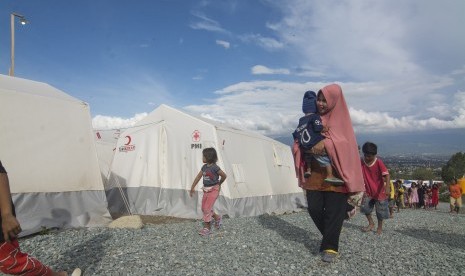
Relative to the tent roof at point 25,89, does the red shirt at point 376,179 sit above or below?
below

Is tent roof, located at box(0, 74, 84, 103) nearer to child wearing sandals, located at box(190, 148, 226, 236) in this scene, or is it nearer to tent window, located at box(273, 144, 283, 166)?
child wearing sandals, located at box(190, 148, 226, 236)

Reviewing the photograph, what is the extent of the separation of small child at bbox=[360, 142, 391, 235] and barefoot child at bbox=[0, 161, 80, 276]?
6.96 metres

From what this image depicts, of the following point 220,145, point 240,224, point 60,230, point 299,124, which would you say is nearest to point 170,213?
point 220,145

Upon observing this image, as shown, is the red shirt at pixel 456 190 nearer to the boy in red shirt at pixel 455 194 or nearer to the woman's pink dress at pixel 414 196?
the boy in red shirt at pixel 455 194

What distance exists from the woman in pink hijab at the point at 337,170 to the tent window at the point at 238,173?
22.7 feet

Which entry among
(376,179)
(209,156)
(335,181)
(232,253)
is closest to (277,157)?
(376,179)

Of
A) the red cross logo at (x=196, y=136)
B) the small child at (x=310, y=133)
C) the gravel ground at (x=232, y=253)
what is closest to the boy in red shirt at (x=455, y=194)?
the gravel ground at (x=232, y=253)

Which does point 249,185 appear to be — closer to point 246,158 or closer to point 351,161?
point 246,158

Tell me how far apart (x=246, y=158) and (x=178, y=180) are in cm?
260

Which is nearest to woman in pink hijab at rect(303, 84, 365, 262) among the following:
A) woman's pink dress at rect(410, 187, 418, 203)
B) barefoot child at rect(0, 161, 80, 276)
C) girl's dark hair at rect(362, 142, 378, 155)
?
barefoot child at rect(0, 161, 80, 276)

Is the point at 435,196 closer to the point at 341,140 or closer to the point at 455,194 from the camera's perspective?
the point at 455,194

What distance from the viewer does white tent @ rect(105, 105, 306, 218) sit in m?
11.6

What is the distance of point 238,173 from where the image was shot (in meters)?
12.1

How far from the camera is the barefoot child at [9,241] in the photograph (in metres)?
3.01
